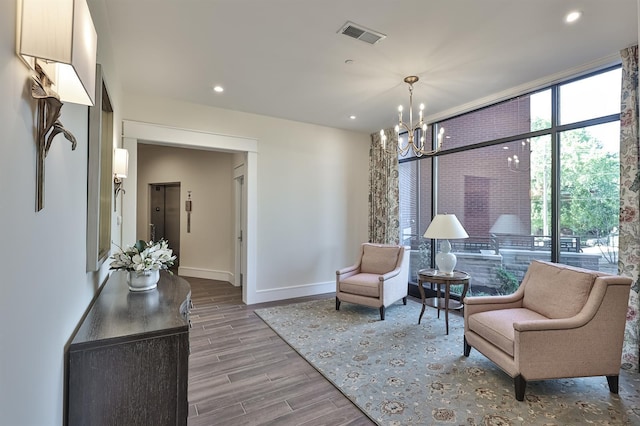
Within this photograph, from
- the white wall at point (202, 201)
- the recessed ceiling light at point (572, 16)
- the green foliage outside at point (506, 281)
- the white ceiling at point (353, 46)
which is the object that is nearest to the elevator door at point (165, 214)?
the white wall at point (202, 201)

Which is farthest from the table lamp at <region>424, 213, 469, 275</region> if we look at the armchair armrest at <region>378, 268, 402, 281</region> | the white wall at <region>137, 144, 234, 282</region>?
the white wall at <region>137, 144, 234, 282</region>

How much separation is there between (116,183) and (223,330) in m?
1.98

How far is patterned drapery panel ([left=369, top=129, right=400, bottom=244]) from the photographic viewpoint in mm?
5355

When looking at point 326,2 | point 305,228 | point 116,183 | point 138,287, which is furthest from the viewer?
point 305,228

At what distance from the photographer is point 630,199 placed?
2807 millimetres

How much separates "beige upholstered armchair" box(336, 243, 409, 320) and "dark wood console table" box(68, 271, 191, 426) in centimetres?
294

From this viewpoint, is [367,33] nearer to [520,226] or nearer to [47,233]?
[47,233]

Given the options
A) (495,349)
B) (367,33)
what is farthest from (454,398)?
(367,33)

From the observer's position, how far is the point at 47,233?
109 centimetres

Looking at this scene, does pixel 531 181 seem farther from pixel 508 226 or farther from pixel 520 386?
pixel 520 386

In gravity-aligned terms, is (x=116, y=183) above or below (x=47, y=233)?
above

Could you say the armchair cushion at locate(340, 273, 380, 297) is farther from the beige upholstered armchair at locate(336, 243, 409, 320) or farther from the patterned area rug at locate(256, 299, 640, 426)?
the patterned area rug at locate(256, 299, 640, 426)

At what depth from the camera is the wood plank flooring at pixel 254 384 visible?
2.14 meters

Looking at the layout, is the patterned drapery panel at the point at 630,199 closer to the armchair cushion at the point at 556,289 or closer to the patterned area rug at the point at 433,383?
the patterned area rug at the point at 433,383
